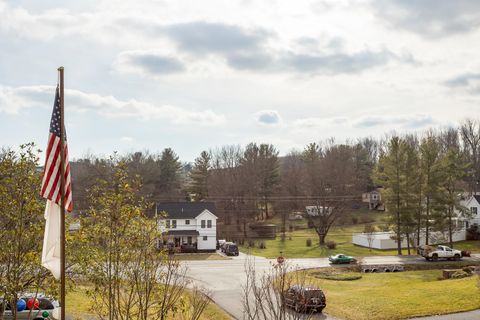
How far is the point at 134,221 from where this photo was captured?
563 inches

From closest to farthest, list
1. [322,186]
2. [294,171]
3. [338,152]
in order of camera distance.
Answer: [322,186], [294,171], [338,152]

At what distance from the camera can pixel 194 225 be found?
61969mm

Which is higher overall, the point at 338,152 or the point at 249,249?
the point at 338,152

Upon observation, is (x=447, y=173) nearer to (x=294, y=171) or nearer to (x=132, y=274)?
(x=294, y=171)

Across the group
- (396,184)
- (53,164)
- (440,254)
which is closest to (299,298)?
(53,164)

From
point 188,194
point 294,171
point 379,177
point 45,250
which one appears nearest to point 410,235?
point 379,177

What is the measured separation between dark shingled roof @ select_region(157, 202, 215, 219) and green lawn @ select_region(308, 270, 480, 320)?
26.6 meters

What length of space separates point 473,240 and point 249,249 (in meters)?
30.1

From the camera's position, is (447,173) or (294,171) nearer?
(447,173)

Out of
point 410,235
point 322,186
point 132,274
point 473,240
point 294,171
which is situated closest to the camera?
point 132,274

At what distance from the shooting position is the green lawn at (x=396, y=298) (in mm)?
27141

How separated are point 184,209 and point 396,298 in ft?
123

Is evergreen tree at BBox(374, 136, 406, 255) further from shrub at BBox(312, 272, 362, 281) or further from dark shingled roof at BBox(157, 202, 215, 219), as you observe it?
dark shingled roof at BBox(157, 202, 215, 219)

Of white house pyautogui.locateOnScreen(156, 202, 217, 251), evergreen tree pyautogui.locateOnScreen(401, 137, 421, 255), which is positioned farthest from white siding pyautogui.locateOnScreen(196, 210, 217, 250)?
evergreen tree pyautogui.locateOnScreen(401, 137, 421, 255)
